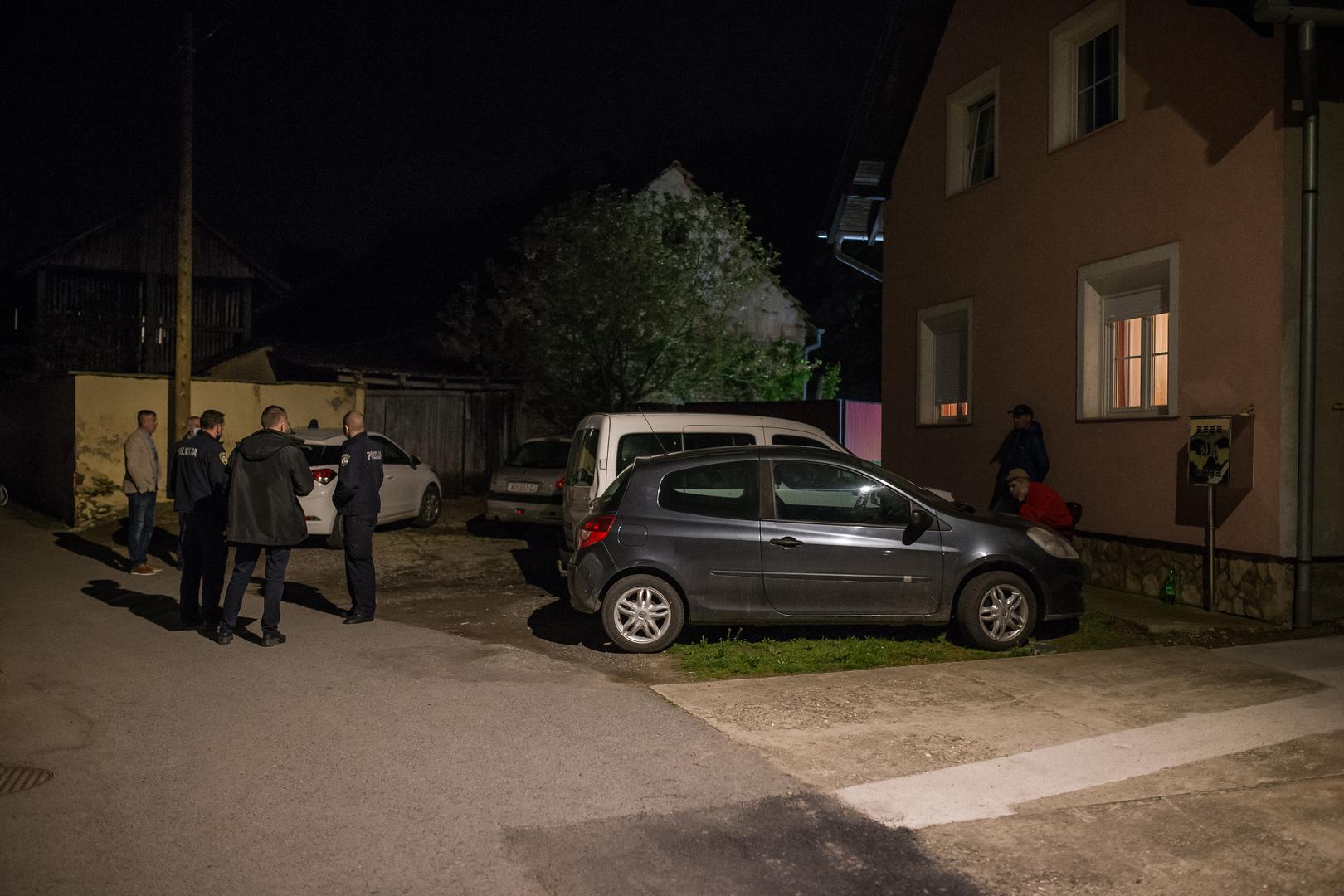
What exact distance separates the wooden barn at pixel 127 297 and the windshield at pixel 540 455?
1826 cm

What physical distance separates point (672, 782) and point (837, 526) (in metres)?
3.57

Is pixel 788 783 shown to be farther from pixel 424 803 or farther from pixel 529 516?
pixel 529 516

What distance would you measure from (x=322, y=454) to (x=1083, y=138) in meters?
9.96

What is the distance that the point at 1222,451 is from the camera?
9.51 m

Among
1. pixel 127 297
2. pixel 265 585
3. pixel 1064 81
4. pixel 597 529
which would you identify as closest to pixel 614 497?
pixel 597 529

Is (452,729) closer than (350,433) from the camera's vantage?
Yes

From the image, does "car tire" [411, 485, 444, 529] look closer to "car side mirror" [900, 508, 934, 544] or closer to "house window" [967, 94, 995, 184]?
"house window" [967, 94, 995, 184]

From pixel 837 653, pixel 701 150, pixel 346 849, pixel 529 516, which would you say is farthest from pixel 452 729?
pixel 701 150

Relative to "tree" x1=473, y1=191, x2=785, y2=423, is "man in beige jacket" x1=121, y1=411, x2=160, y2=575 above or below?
below

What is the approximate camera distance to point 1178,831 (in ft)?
15.5

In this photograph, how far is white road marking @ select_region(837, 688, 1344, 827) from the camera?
5.05 metres

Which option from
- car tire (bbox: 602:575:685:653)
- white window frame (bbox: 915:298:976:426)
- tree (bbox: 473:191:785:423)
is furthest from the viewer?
tree (bbox: 473:191:785:423)

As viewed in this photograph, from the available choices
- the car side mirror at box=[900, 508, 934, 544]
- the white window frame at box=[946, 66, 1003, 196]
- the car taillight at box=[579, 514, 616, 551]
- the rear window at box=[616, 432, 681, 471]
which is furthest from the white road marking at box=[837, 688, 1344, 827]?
the white window frame at box=[946, 66, 1003, 196]

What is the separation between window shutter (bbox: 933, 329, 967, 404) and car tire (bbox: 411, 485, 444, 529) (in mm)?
7714
